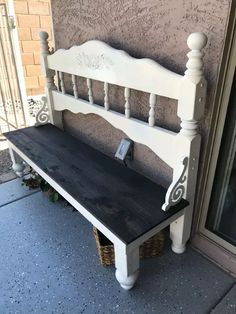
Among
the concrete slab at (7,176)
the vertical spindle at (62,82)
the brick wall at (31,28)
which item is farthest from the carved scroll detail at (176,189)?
the brick wall at (31,28)

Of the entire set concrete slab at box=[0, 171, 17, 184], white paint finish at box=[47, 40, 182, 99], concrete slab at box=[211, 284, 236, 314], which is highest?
white paint finish at box=[47, 40, 182, 99]

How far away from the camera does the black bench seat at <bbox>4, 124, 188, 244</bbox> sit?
3.92ft

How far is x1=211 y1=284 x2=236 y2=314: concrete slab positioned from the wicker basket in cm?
37

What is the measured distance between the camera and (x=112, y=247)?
1378 millimetres

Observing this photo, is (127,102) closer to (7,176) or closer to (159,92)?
(159,92)

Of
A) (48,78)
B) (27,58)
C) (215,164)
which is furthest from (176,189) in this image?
(27,58)

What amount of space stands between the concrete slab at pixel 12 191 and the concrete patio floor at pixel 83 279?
28 centimetres

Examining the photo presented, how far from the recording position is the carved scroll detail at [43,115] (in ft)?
7.16

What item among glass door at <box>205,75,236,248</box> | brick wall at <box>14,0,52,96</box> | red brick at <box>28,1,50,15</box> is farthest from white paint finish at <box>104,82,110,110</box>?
red brick at <box>28,1,50,15</box>

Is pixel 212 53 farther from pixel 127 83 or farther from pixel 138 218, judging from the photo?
pixel 138 218

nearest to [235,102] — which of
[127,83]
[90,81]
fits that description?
[127,83]

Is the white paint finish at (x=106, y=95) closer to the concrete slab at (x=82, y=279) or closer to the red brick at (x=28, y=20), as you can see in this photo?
the concrete slab at (x=82, y=279)

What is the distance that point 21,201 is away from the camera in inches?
77.9

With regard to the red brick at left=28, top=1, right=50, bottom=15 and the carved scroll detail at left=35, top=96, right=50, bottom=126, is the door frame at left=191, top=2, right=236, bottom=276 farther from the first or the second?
the red brick at left=28, top=1, right=50, bottom=15
